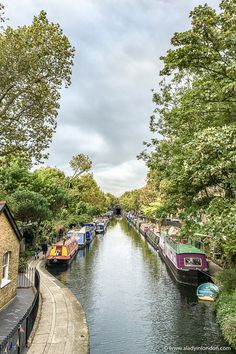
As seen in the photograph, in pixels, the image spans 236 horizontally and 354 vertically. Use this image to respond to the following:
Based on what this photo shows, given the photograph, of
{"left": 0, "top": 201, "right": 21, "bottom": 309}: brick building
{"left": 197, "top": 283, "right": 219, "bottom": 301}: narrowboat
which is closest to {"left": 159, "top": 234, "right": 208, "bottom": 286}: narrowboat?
{"left": 197, "top": 283, "right": 219, "bottom": 301}: narrowboat

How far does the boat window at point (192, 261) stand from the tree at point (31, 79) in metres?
17.5

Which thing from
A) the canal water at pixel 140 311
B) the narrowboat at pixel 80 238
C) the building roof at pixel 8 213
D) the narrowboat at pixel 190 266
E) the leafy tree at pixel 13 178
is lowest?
the canal water at pixel 140 311

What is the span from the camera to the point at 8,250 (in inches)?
645

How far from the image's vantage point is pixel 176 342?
16266 mm

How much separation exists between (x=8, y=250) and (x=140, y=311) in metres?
10.5

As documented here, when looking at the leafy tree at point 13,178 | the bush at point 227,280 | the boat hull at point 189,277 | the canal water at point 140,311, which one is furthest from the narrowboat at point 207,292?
the leafy tree at point 13,178

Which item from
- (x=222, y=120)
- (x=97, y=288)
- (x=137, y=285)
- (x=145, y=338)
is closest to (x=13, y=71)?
(x=222, y=120)

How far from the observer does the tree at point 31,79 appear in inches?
595

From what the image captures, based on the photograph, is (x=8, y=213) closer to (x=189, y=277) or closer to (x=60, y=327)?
(x=60, y=327)

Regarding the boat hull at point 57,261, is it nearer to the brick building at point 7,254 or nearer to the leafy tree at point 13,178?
the leafy tree at point 13,178

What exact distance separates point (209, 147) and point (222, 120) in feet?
19.1

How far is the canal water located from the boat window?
2.22m

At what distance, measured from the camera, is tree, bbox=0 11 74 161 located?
15118 mm

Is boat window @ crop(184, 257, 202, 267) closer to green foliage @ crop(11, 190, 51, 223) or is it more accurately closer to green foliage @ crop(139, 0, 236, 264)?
green foliage @ crop(139, 0, 236, 264)
